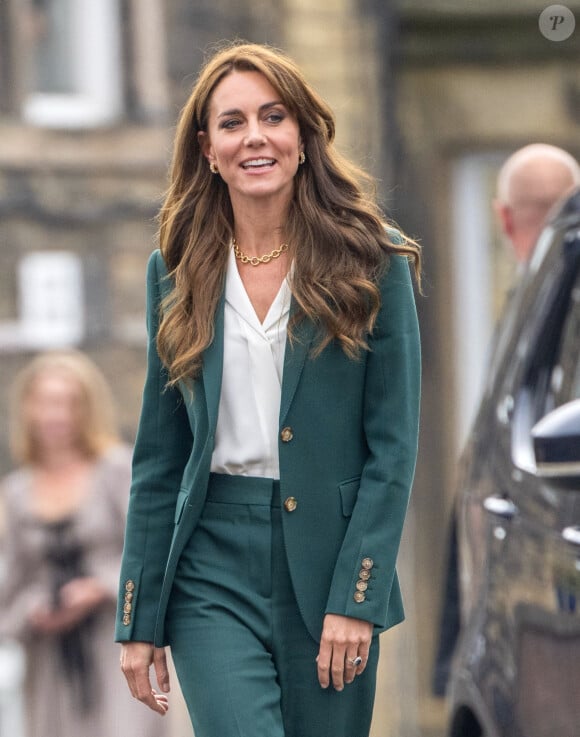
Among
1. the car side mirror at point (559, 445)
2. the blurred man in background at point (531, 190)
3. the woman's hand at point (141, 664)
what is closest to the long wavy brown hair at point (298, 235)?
the car side mirror at point (559, 445)

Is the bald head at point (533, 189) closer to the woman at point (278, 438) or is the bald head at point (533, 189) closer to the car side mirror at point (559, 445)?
the woman at point (278, 438)

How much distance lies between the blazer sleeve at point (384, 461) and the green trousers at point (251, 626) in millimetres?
95

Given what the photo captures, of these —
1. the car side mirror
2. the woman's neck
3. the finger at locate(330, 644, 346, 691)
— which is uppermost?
the woman's neck

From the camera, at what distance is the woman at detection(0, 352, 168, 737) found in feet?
26.8

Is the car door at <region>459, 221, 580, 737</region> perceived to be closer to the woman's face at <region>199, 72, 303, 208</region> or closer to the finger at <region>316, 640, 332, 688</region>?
the finger at <region>316, 640, 332, 688</region>

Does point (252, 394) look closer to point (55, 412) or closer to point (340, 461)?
point (340, 461)

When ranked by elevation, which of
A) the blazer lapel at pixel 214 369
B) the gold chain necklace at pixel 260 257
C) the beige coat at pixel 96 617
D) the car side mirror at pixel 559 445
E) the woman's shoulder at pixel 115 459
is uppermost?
the gold chain necklace at pixel 260 257

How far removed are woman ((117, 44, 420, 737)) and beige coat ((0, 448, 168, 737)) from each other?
3.92 metres

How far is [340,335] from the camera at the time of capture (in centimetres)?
407

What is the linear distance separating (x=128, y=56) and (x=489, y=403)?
282 inches

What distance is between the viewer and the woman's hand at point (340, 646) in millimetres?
4027

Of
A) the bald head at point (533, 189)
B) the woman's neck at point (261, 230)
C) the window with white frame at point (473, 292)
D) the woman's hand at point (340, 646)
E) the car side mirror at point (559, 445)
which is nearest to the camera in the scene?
the car side mirror at point (559, 445)

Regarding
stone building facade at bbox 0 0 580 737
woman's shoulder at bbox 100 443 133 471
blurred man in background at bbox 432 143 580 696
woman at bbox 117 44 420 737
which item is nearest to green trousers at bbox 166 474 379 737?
woman at bbox 117 44 420 737

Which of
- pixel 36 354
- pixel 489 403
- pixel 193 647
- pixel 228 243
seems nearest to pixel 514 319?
pixel 489 403
